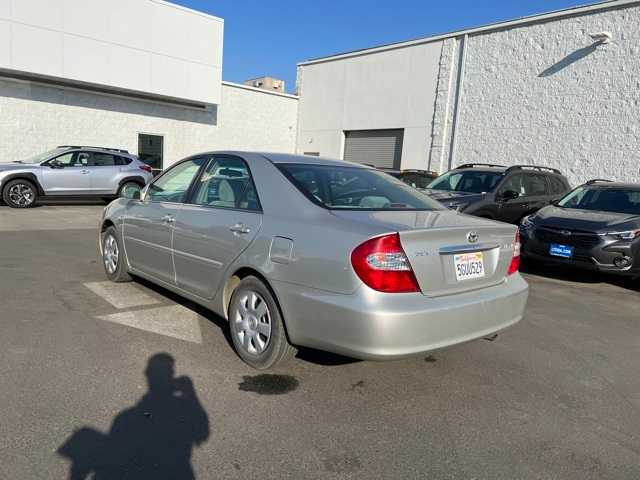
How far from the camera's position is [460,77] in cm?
1805

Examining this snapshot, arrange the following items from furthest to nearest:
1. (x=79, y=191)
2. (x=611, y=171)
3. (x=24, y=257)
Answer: (x=611, y=171) → (x=79, y=191) → (x=24, y=257)

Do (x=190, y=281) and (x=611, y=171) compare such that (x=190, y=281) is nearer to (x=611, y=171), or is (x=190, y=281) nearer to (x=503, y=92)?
(x=611, y=171)

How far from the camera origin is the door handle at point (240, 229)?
3.64 m

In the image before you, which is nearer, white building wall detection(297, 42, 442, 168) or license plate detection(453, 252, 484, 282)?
license plate detection(453, 252, 484, 282)

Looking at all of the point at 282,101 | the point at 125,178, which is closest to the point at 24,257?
the point at 125,178

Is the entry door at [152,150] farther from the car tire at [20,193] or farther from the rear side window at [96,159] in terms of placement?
the car tire at [20,193]

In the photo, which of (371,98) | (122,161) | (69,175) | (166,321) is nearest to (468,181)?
(166,321)

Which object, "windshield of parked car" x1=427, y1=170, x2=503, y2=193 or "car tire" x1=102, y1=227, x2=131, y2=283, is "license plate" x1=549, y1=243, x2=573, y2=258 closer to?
"windshield of parked car" x1=427, y1=170, x2=503, y2=193

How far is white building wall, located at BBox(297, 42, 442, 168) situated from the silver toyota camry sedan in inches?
609

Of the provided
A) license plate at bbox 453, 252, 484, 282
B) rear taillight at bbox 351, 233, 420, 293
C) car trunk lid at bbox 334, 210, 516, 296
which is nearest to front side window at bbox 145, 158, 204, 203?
car trunk lid at bbox 334, 210, 516, 296

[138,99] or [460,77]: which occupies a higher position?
[460,77]

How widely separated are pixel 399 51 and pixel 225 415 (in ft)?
62.6

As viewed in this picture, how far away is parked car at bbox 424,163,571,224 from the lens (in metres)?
9.22

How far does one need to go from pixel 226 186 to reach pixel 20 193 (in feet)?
34.9
